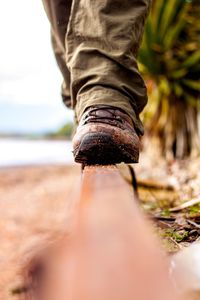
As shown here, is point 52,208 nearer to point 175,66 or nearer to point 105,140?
point 175,66

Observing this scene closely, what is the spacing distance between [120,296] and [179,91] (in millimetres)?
4142

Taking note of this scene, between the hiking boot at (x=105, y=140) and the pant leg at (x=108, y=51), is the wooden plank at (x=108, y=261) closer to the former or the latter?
the hiking boot at (x=105, y=140)

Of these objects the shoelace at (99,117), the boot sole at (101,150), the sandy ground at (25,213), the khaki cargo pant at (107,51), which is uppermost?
the khaki cargo pant at (107,51)

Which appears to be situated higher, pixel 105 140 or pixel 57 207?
pixel 105 140

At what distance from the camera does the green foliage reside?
4488 mm

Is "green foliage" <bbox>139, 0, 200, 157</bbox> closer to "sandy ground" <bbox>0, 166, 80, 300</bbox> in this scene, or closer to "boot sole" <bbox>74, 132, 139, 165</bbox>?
"sandy ground" <bbox>0, 166, 80, 300</bbox>

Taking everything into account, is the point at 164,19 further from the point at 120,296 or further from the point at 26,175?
the point at 26,175

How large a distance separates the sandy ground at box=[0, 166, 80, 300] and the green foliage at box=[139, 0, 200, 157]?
3.93 ft

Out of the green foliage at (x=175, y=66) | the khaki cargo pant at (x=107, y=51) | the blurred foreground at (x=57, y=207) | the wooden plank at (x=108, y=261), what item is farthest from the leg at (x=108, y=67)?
the green foliage at (x=175, y=66)

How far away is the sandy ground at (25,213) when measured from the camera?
3205 millimetres

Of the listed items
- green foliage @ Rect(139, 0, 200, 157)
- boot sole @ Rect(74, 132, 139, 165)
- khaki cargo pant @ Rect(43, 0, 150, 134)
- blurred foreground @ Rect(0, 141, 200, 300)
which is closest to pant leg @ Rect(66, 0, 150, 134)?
khaki cargo pant @ Rect(43, 0, 150, 134)

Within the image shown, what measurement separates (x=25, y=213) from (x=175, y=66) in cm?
244

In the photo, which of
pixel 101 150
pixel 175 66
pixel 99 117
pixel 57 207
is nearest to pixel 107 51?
pixel 99 117

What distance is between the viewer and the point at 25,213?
543 cm
